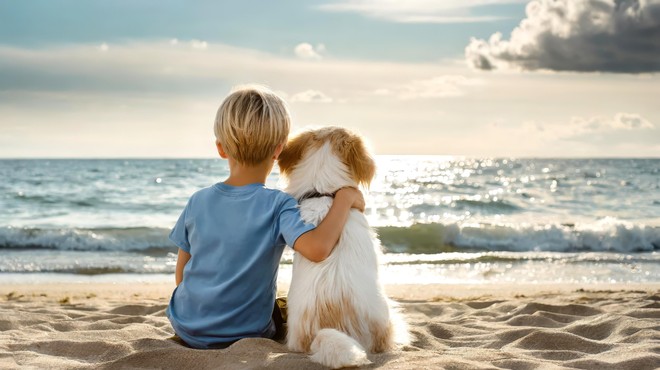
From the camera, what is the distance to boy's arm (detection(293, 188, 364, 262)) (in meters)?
3.04

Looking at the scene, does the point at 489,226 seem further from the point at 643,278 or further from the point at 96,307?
the point at 96,307

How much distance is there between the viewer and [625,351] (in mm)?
3516

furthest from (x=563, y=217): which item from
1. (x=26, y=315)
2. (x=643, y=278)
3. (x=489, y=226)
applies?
(x=26, y=315)

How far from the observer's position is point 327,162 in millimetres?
3283

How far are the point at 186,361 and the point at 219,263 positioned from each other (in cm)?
49

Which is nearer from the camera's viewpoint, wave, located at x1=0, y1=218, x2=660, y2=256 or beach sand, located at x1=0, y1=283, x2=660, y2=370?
beach sand, located at x1=0, y1=283, x2=660, y2=370

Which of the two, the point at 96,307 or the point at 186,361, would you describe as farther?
the point at 96,307

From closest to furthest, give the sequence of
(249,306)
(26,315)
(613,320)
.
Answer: (249,306)
(613,320)
(26,315)

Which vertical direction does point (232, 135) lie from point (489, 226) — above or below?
above

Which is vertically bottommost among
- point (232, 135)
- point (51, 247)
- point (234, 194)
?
point (51, 247)

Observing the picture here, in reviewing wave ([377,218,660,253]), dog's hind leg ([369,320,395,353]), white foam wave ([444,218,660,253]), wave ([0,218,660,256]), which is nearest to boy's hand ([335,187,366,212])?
dog's hind leg ([369,320,395,353])

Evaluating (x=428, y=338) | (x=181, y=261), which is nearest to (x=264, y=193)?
(x=181, y=261)

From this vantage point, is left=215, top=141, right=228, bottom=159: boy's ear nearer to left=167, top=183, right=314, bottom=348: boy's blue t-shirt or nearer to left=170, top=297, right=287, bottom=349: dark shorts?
left=167, top=183, right=314, bottom=348: boy's blue t-shirt

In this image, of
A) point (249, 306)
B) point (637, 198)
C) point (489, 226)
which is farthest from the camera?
point (637, 198)
